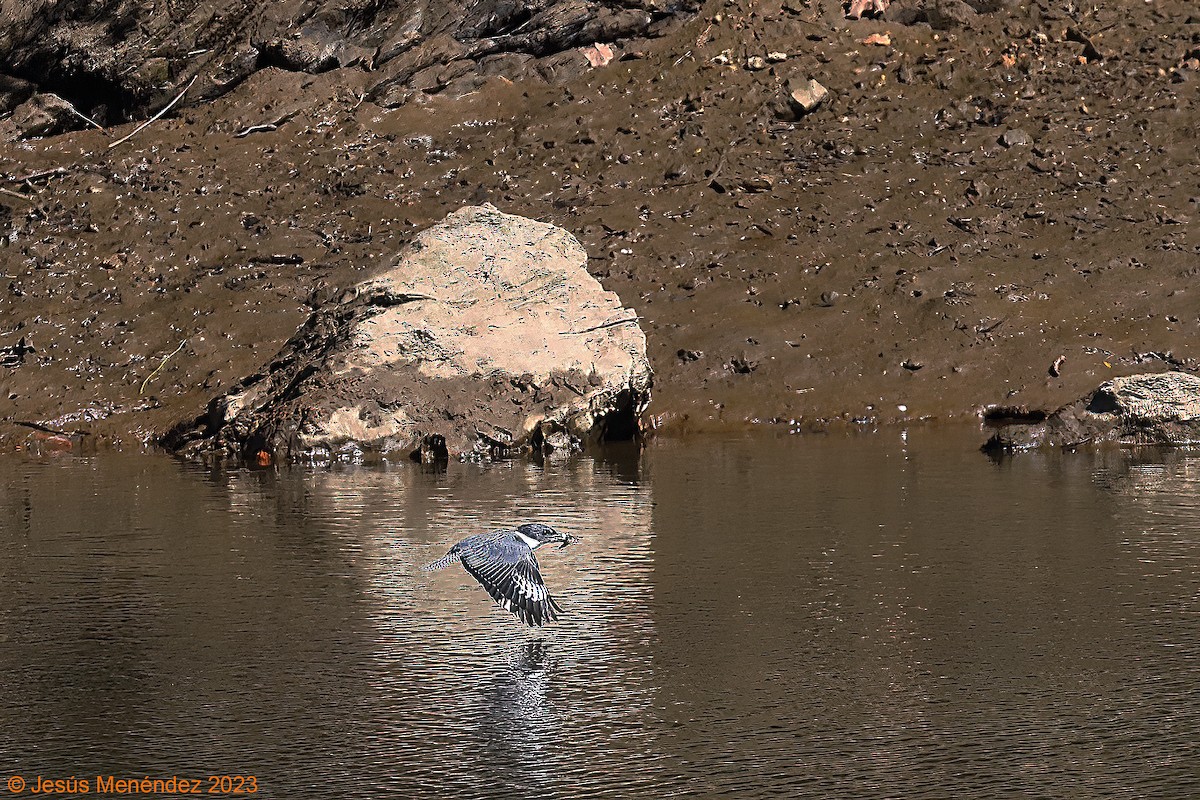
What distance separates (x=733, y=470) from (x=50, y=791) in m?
9.58

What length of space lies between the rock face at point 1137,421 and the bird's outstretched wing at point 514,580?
30.6 ft

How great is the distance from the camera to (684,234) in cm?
2334

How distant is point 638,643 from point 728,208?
15.7 metres

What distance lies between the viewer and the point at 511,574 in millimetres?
8203

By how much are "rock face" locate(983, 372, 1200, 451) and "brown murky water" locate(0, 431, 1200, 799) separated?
8.08ft

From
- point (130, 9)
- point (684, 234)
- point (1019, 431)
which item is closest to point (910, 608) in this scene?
point (1019, 431)

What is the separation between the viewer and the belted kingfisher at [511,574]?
8117 millimetres

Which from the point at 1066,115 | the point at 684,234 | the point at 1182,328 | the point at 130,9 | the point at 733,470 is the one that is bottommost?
the point at 733,470

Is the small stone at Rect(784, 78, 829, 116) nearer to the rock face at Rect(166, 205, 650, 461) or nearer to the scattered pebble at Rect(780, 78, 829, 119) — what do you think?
the scattered pebble at Rect(780, 78, 829, 119)

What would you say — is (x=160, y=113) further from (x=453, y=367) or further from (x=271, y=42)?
(x=453, y=367)

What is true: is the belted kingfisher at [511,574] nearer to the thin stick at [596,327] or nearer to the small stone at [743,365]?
the thin stick at [596,327]

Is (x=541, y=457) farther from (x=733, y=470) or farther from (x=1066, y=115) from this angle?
(x=1066, y=115)

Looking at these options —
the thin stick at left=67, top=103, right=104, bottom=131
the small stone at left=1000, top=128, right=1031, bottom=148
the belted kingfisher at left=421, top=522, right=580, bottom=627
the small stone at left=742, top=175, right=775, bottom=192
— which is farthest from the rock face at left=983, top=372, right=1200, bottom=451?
the thin stick at left=67, top=103, right=104, bottom=131

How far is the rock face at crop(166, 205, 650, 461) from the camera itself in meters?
17.4
